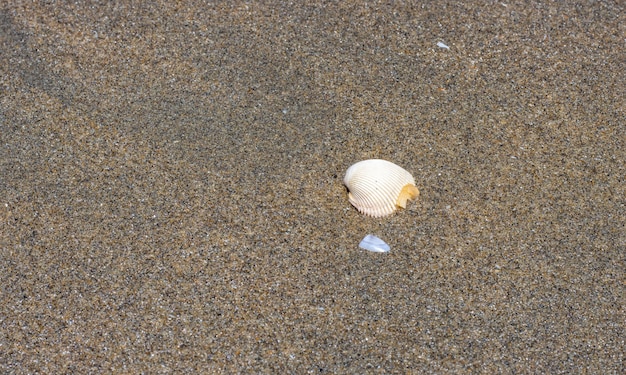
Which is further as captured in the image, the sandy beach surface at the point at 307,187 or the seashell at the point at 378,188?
the seashell at the point at 378,188

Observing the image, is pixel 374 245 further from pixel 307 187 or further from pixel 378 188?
pixel 307 187

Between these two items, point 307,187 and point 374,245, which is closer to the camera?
point 374,245

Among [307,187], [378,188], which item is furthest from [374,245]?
[307,187]

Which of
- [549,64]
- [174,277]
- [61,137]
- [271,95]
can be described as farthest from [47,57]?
[549,64]

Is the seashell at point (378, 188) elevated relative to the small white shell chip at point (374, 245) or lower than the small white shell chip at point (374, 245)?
elevated
